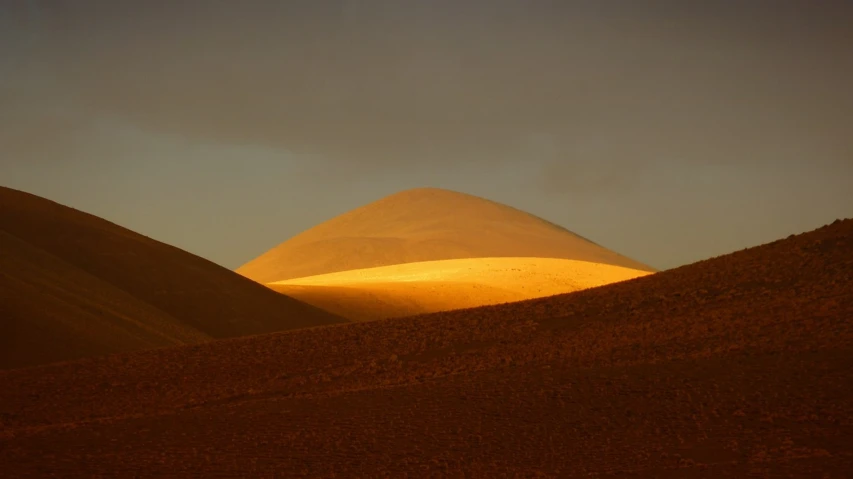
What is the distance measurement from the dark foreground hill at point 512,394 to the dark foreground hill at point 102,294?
12.9 feet

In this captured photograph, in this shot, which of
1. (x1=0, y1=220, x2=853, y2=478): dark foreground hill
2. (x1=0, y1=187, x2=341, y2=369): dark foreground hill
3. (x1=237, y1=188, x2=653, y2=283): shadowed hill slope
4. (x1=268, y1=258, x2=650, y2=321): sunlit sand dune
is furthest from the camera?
(x1=237, y1=188, x2=653, y2=283): shadowed hill slope

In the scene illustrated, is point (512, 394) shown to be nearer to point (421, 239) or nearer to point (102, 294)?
point (102, 294)

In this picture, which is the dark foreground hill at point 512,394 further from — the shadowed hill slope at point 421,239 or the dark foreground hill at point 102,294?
the shadowed hill slope at point 421,239

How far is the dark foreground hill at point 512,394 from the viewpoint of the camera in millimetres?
11359

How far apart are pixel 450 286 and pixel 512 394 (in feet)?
114

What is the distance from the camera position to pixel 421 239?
115250 millimetres

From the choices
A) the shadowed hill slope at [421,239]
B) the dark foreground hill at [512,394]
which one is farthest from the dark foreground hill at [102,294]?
the shadowed hill slope at [421,239]

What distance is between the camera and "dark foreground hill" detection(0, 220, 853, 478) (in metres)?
11.4

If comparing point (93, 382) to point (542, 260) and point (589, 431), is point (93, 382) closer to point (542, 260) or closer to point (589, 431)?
point (589, 431)

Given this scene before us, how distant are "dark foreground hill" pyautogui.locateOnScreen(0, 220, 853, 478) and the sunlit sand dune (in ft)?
71.7

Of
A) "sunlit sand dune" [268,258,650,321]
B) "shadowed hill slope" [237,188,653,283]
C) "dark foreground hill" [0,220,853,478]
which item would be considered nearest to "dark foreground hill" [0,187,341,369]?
"dark foreground hill" [0,220,853,478]

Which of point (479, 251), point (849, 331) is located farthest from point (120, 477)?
point (479, 251)

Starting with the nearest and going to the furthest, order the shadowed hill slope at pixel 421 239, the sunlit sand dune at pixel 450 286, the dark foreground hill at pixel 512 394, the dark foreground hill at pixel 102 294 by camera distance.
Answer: the dark foreground hill at pixel 512 394, the dark foreground hill at pixel 102 294, the sunlit sand dune at pixel 450 286, the shadowed hill slope at pixel 421 239

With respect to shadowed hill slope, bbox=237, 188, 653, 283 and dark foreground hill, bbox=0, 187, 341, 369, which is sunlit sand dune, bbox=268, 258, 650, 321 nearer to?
dark foreground hill, bbox=0, 187, 341, 369
